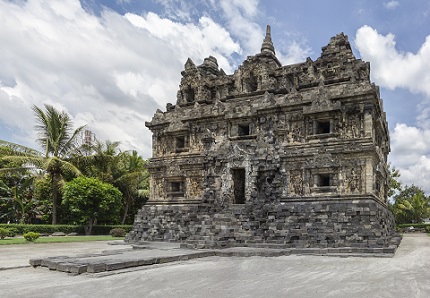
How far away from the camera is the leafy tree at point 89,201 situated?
2802 cm

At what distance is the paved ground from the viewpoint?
24.8ft

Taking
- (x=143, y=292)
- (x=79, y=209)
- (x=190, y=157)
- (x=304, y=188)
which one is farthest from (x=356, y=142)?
(x=79, y=209)

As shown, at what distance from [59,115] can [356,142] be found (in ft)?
78.6

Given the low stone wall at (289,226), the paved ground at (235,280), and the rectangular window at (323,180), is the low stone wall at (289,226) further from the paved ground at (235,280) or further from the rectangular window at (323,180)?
the paved ground at (235,280)

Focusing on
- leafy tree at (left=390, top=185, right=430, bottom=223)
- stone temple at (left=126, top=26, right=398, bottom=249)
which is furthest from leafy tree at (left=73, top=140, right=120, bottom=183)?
leafy tree at (left=390, top=185, right=430, bottom=223)

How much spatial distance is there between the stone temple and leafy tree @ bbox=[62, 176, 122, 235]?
294 inches

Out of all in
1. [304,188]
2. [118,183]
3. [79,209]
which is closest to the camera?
[304,188]

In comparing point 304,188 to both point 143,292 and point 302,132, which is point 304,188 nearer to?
Answer: point 302,132

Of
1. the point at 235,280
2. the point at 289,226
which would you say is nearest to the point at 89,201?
the point at 289,226

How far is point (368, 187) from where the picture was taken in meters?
16.8

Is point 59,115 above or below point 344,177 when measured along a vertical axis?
above

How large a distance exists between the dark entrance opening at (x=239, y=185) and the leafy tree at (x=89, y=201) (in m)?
12.7

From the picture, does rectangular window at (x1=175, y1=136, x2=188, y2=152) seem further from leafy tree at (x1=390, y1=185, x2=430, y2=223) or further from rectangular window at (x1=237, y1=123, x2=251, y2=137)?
leafy tree at (x1=390, y1=185, x2=430, y2=223)

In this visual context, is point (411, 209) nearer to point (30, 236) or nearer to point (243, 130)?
point (243, 130)
